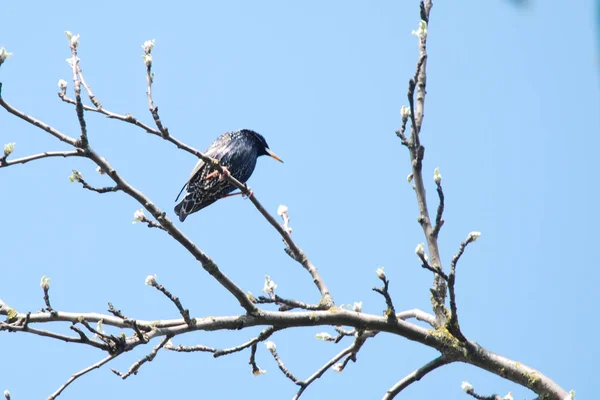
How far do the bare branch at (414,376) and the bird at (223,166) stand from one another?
9.21ft

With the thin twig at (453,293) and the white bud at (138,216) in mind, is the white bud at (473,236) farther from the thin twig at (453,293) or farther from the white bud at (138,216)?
the white bud at (138,216)

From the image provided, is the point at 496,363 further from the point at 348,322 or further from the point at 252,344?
the point at 252,344

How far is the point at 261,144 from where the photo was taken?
27.1 feet

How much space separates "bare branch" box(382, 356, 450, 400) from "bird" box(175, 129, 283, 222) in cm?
Answer: 281

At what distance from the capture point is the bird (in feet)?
22.5

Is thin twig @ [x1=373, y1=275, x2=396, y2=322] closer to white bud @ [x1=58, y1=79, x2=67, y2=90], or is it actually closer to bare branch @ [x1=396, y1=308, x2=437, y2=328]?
bare branch @ [x1=396, y1=308, x2=437, y2=328]

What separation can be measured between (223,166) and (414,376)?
129 inches

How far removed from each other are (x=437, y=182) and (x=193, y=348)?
1510mm

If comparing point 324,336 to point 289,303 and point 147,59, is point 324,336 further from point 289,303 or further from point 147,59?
point 147,59

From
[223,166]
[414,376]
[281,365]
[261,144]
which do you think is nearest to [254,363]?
[281,365]

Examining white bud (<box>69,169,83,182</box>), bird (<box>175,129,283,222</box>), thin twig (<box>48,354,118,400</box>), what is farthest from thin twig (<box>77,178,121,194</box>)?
bird (<box>175,129,283,222</box>)

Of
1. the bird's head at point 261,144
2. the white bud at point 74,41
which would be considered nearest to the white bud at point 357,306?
the white bud at point 74,41

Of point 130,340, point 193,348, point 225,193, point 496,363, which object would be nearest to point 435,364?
point 496,363

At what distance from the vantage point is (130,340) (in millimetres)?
3555
